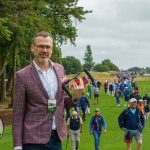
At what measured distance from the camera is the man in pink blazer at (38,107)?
15.2 feet

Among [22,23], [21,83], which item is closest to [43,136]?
[21,83]

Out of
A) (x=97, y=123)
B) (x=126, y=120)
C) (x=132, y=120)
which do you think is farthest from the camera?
(x=97, y=123)

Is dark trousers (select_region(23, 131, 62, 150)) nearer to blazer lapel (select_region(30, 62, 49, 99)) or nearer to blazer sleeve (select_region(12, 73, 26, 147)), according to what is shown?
blazer sleeve (select_region(12, 73, 26, 147))

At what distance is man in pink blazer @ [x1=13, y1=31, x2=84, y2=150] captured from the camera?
4.62 m

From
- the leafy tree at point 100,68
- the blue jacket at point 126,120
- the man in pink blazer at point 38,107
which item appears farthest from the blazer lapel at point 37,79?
the leafy tree at point 100,68

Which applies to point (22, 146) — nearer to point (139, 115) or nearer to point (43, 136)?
point (43, 136)

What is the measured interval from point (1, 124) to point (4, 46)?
2808 centimetres

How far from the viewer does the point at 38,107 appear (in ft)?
15.2

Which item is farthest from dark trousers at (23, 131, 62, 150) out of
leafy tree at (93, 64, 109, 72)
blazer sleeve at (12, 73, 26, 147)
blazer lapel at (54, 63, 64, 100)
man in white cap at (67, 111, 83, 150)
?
leafy tree at (93, 64, 109, 72)

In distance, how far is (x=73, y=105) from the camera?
4.97 metres

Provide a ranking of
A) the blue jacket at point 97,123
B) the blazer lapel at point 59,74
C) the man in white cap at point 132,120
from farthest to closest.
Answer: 1. the blue jacket at point 97,123
2. the man in white cap at point 132,120
3. the blazer lapel at point 59,74

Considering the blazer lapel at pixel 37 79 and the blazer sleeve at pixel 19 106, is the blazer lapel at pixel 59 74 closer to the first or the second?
the blazer lapel at pixel 37 79

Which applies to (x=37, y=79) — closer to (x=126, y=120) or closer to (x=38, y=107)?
A: (x=38, y=107)

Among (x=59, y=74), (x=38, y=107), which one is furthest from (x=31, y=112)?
(x=59, y=74)
